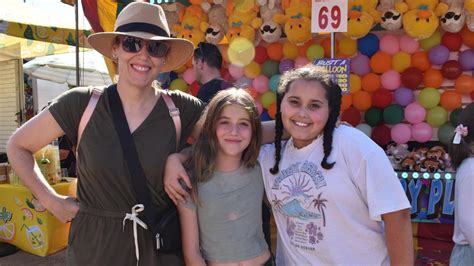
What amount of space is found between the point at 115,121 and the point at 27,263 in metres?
3.64

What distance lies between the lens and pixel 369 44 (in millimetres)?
4637

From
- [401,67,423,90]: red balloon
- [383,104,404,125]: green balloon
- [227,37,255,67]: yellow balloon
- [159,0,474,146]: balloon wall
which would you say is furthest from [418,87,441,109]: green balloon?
[227,37,255,67]: yellow balloon

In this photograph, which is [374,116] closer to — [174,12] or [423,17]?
[423,17]

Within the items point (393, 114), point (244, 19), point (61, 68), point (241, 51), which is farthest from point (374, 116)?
point (61, 68)

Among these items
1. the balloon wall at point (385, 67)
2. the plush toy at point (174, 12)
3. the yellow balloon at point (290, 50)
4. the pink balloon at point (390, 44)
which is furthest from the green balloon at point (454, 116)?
the plush toy at point (174, 12)

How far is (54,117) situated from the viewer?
1.82 m

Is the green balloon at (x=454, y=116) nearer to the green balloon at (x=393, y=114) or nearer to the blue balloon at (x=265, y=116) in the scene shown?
the green balloon at (x=393, y=114)

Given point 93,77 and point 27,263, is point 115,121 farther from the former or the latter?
point 93,77

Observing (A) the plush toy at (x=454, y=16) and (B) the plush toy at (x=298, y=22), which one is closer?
(A) the plush toy at (x=454, y=16)

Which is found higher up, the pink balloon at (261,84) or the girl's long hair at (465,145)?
the pink balloon at (261,84)

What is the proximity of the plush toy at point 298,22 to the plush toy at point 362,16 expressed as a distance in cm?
49

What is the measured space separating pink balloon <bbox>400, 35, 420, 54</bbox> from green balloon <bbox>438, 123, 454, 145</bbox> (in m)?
0.87

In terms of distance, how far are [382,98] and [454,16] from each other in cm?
106

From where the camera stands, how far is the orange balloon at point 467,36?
422 centimetres
